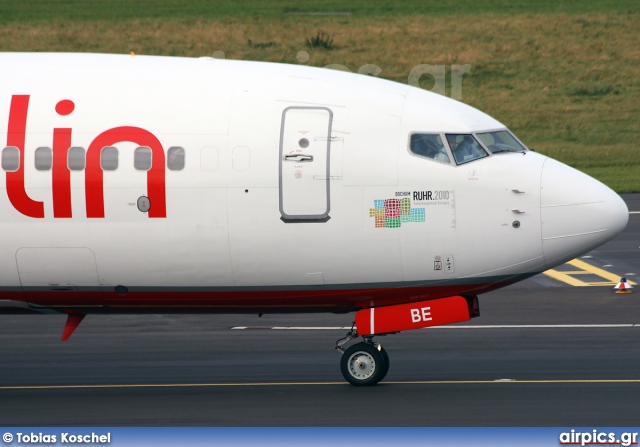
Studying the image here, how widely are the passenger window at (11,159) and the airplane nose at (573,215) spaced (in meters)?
8.04

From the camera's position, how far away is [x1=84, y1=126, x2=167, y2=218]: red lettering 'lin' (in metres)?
17.9

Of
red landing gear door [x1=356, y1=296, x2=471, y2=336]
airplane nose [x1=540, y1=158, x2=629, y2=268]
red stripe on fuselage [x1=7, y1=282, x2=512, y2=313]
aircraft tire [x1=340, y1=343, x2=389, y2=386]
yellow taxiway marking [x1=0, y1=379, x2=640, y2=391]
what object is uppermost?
airplane nose [x1=540, y1=158, x2=629, y2=268]

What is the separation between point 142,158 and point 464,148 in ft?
16.3

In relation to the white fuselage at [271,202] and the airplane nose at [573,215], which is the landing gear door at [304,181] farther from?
the airplane nose at [573,215]

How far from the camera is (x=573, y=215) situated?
57.6ft

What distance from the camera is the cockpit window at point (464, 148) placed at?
58.9ft

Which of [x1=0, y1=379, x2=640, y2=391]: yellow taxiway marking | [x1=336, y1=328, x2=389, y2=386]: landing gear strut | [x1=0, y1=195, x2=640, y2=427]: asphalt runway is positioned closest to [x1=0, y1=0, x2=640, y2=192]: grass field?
[x1=0, y1=195, x2=640, y2=427]: asphalt runway

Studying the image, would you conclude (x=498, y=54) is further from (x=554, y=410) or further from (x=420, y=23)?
(x=554, y=410)

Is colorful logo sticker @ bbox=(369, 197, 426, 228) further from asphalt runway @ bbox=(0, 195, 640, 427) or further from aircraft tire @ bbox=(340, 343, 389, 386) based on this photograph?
asphalt runway @ bbox=(0, 195, 640, 427)

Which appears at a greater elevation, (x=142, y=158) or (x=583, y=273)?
(x=142, y=158)

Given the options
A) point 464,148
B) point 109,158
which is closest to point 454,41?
point 464,148

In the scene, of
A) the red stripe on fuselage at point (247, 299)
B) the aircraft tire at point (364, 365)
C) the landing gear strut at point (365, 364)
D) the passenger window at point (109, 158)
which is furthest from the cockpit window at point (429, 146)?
the passenger window at point (109, 158)

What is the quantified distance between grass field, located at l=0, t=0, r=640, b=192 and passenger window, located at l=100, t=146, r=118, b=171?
110 ft

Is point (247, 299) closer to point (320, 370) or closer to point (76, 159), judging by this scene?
point (320, 370)
